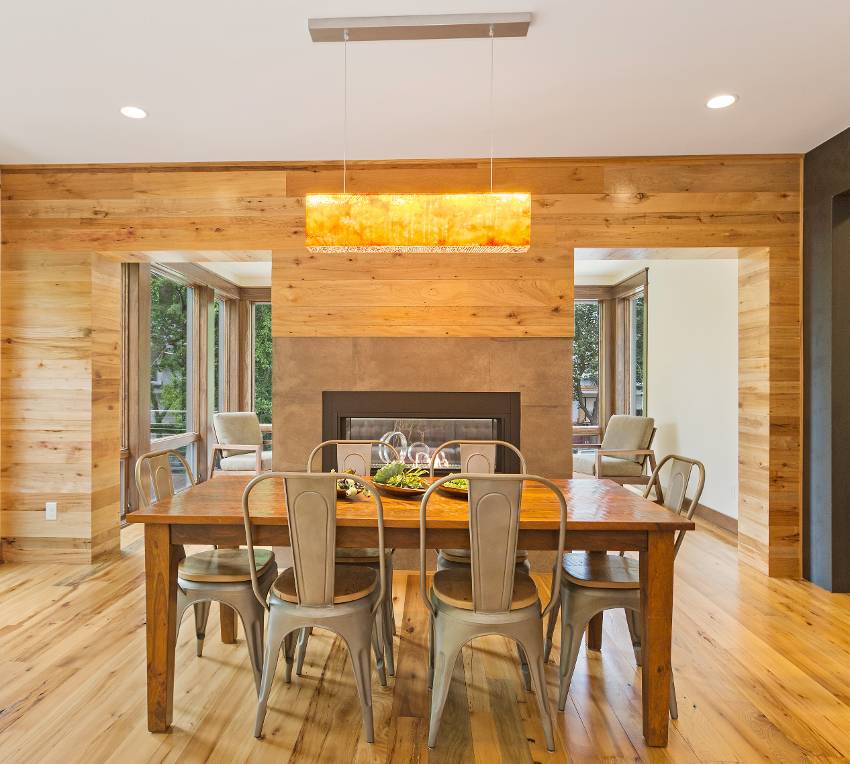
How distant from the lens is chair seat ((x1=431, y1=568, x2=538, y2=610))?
2.00 meters

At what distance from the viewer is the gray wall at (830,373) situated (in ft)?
11.1

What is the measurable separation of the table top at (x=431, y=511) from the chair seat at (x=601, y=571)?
246 millimetres

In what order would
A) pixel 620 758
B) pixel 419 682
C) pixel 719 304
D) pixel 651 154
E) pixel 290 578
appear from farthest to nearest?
pixel 719 304 → pixel 651 154 → pixel 419 682 → pixel 290 578 → pixel 620 758

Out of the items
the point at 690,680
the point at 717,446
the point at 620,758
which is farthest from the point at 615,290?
the point at 620,758

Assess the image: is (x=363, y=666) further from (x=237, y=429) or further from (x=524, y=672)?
(x=237, y=429)

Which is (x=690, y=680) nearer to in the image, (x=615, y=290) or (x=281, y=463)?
(x=281, y=463)

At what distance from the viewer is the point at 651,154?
3.73 metres

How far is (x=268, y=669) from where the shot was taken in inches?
78.1

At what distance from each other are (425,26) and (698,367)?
154 inches

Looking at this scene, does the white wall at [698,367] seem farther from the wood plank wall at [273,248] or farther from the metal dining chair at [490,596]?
the metal dining chair at [490,596]

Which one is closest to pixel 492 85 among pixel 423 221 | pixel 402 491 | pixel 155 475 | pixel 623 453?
pixel 423 221

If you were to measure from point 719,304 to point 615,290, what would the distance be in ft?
7.24

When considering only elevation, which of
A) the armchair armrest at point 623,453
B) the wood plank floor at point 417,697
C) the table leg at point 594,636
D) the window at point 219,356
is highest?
the window at point 219,356

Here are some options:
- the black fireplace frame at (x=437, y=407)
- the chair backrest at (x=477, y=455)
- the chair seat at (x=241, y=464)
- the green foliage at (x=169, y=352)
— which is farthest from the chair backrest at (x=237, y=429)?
the chair backrest at (x=477, y=455)
